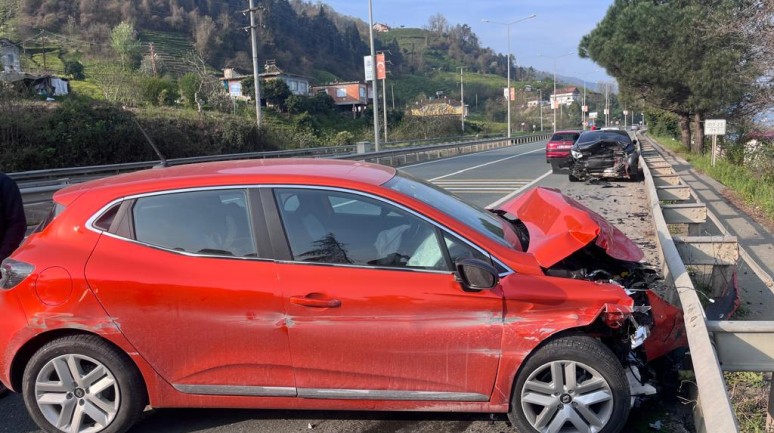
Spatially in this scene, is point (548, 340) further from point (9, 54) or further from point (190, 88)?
point (9, 54)

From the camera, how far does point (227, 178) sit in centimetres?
365

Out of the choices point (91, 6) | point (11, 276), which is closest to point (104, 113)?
point (11, 276)

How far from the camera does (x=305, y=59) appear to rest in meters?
118

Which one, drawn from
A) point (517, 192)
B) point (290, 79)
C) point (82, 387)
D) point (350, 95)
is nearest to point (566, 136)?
point (517, 192)

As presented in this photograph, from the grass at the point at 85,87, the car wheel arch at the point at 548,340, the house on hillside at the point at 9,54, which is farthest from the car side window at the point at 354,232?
the grass at the point at 85,87

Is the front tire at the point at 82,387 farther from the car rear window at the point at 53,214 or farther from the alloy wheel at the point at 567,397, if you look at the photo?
the alloy wheel at the point at 567,397

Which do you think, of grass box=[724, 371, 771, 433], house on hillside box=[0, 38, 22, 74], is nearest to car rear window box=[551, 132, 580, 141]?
grass box=[724, 371, 771, 433]

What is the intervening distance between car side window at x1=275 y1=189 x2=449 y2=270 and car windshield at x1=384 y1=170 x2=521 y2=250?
239mm

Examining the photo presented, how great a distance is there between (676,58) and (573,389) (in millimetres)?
26048

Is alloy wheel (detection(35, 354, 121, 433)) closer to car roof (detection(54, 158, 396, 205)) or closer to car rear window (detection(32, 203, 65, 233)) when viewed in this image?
car rear window (detection(32, 203, 65, 233))

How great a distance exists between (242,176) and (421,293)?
134 centimetres

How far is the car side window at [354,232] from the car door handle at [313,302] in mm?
228

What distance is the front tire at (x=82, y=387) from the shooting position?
3453 millimetres

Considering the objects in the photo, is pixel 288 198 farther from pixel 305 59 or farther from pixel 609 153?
pixel 305 59
